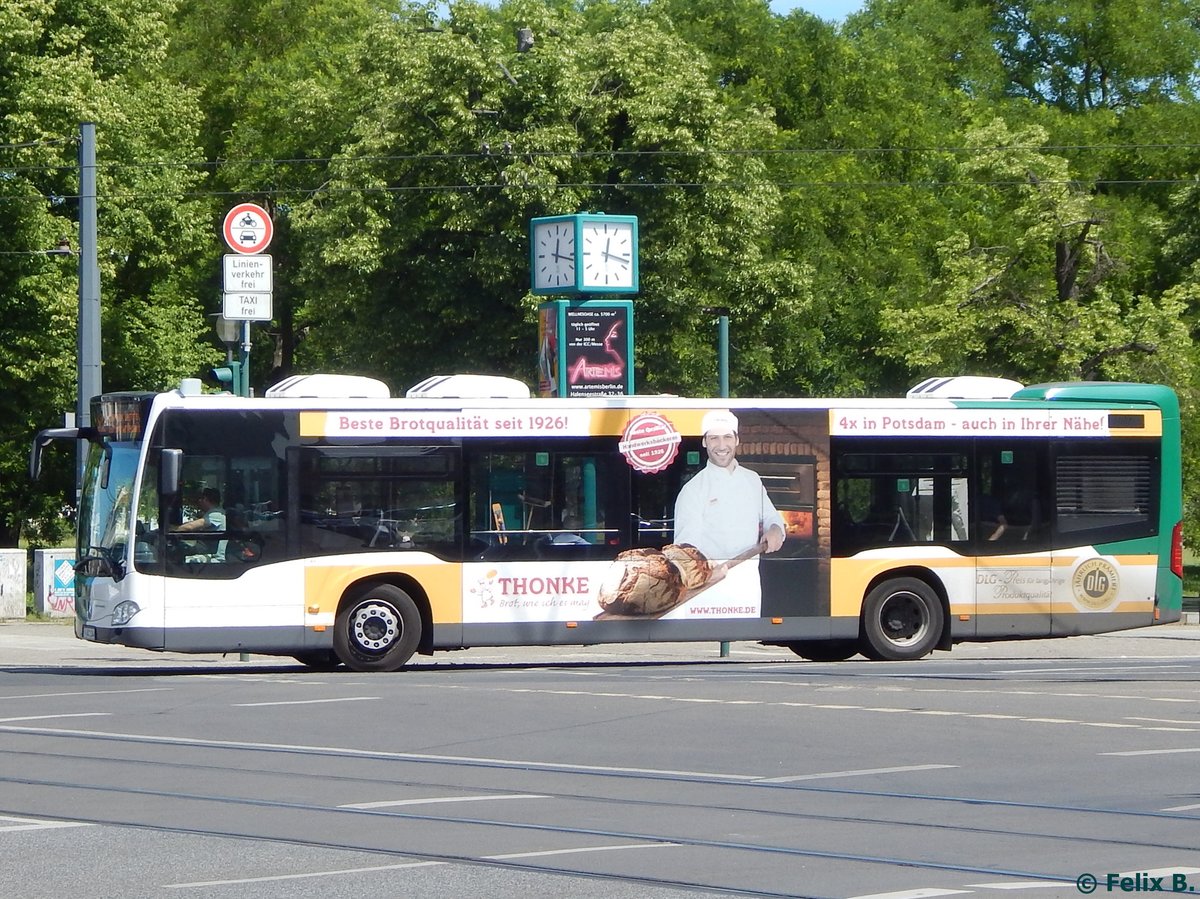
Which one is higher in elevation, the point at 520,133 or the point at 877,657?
the point at 520,133

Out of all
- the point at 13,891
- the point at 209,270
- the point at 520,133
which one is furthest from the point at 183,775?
the point at 209,270

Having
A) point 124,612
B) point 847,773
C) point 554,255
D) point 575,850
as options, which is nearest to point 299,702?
point 124,612

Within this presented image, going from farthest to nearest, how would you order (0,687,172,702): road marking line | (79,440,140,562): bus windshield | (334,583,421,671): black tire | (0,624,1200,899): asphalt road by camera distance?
(334,583,421,671): black tire < (79,440,140,562): bus windshield < (0,687,172,702): road marking line < (0,624,1200,899): asphalt road

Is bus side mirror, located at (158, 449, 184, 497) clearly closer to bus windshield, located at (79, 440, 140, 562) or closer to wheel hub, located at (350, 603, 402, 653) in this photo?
bus windshield, located at (79, 440, 140, 562)

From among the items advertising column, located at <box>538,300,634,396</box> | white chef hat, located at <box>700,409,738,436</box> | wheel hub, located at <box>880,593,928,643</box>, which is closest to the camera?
white chef hat, located at <box>700,409,738,436</box>

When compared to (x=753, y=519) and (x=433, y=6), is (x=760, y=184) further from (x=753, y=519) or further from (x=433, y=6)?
(x=753, y=519)

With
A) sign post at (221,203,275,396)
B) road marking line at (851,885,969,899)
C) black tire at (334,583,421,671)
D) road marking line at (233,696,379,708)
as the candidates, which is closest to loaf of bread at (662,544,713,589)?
black tire at (334,583,421,671)

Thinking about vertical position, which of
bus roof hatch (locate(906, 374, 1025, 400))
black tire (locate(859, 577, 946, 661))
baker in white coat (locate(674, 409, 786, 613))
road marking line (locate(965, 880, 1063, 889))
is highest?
bus roof hatch (locate(906, 374, 1025, 400))

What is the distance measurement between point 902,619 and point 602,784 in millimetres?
11110

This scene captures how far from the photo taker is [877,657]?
71.0 ft

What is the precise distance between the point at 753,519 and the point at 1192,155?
34.1 metres

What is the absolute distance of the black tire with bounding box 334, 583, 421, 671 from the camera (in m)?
20.0

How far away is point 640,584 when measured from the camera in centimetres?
2075

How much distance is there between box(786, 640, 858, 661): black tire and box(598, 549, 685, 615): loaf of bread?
76.1 inches
